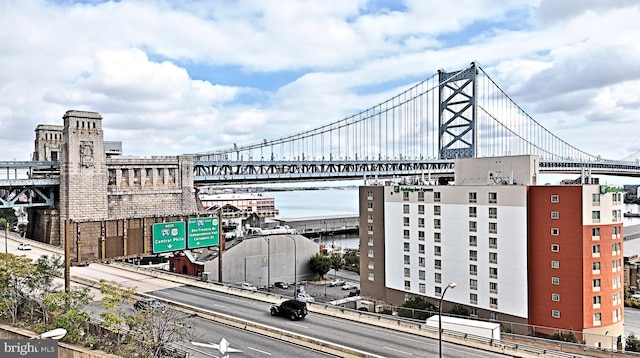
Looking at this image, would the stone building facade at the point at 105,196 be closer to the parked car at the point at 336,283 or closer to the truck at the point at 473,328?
the parked car at the point at 336,283

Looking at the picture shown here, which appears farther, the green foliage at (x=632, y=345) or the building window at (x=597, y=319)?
the building window at (x=597, y=319)

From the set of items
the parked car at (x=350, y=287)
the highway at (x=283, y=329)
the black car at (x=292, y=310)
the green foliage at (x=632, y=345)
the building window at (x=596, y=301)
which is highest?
the black car at (x=292, y=310)

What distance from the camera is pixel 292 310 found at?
30953 millimetres

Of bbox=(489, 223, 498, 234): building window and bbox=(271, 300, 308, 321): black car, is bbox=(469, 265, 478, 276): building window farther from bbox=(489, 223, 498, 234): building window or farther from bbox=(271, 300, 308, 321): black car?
bbox=(271, 300, 308, 321): black car

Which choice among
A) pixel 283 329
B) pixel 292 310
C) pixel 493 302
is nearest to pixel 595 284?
pixel 493 302

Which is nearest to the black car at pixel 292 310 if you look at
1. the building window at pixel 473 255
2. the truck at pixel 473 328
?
the truck at pixel 473 328

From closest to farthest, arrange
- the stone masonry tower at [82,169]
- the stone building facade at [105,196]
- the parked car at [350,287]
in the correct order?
the stone building facade at [105,196]
the stone masonry tower at [82,169]
the parked car at [350,287]

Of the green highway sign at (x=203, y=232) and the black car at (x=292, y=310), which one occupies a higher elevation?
the green highway sign at (x=203, y=232)

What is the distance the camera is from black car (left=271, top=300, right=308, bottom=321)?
30.9m

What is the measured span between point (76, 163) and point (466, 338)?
39.5 metres

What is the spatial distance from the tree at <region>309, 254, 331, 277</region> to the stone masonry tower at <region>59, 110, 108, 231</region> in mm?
30409

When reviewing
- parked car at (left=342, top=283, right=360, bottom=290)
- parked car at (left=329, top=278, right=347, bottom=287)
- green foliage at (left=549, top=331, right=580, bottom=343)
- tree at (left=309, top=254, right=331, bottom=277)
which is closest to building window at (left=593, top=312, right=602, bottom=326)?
green foliage at (left=549, top=331, right=580, bottom=343)

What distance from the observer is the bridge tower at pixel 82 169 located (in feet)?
158

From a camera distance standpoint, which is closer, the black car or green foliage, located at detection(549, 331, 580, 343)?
the black car
